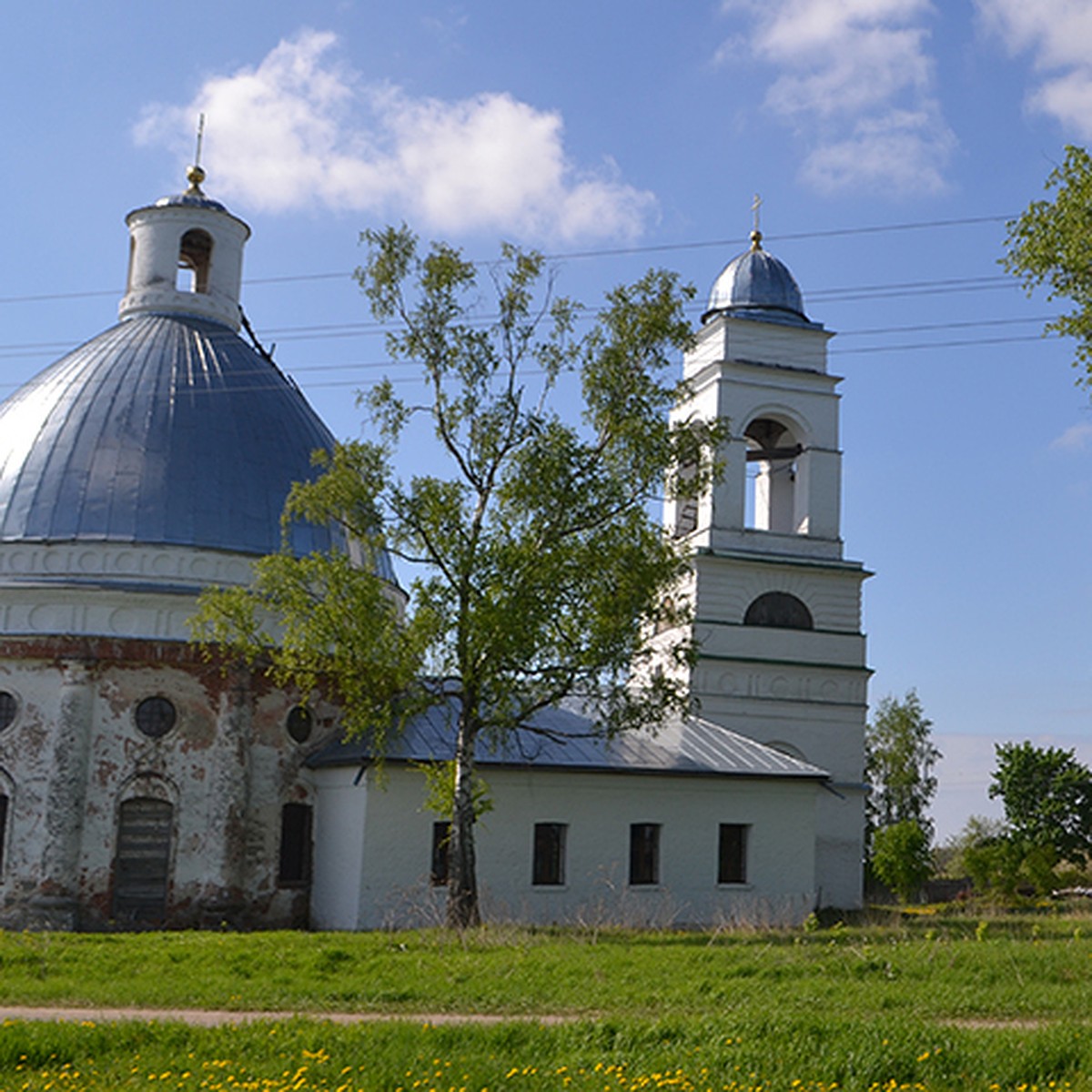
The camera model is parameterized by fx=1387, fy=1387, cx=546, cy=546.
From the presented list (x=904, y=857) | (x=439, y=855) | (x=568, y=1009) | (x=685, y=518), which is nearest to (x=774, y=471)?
(x=685, y=518)

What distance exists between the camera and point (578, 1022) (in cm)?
1073

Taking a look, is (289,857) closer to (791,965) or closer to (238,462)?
(238,462)

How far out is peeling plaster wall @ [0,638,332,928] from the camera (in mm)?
23438

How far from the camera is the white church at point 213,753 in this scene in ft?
78.3

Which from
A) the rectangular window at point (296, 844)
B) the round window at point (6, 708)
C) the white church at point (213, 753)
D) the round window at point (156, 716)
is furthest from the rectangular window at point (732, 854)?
the round window at point (6, 708)

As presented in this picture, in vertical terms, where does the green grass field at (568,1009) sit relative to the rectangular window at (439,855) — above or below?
below

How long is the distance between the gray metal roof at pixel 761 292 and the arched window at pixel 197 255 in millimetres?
12969

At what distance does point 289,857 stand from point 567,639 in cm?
805

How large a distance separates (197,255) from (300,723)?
12380 mm

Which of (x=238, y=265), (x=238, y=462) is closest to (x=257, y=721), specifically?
(x=238, y=462)

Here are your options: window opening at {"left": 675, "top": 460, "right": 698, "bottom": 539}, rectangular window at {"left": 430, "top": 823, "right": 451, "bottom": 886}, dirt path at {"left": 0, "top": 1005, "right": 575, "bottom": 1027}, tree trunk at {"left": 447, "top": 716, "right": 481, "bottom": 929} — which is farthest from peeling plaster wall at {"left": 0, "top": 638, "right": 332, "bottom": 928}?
window opening at {"left": 675, "top": 460, "right": 698, "bottom": 539}

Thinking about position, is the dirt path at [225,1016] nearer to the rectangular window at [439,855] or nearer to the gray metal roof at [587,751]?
the gray metal roof at [587,751]

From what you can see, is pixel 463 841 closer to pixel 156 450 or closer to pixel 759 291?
pixel 156 450

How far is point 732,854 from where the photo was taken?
2706cm
